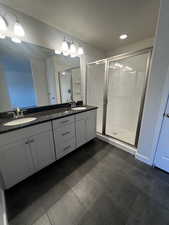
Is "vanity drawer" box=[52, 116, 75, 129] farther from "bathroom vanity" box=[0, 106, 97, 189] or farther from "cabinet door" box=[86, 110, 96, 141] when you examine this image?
"cabinet door" box=[86, 110, 96, 141]

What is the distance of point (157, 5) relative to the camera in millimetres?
1438

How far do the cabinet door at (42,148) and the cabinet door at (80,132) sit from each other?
57cm

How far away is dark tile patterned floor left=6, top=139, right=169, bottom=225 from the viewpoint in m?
1.07

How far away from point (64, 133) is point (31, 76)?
1.16 metres

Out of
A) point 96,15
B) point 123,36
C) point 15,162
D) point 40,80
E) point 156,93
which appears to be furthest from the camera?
point 123,36

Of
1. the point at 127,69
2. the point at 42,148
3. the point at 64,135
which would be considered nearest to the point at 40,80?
the point at 64,135

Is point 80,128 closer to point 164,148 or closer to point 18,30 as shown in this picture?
point 164,148

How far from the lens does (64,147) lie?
1.83 m

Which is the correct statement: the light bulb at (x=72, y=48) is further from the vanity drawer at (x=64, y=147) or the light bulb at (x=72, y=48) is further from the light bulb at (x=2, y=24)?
the vanity drawer at (x=64, y=147)

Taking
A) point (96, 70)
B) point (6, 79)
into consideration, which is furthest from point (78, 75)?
point (6, 79)

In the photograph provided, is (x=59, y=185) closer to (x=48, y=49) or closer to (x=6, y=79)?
(x=6, y=79)

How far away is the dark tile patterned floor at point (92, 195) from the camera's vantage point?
1071mm

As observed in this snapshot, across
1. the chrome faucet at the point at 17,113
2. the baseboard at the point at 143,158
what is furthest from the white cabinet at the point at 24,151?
the baseboard at the point at 143,158

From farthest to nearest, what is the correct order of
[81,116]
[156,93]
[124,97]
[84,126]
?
[124,97] → [84,126] → [81,116] → [156,93]
